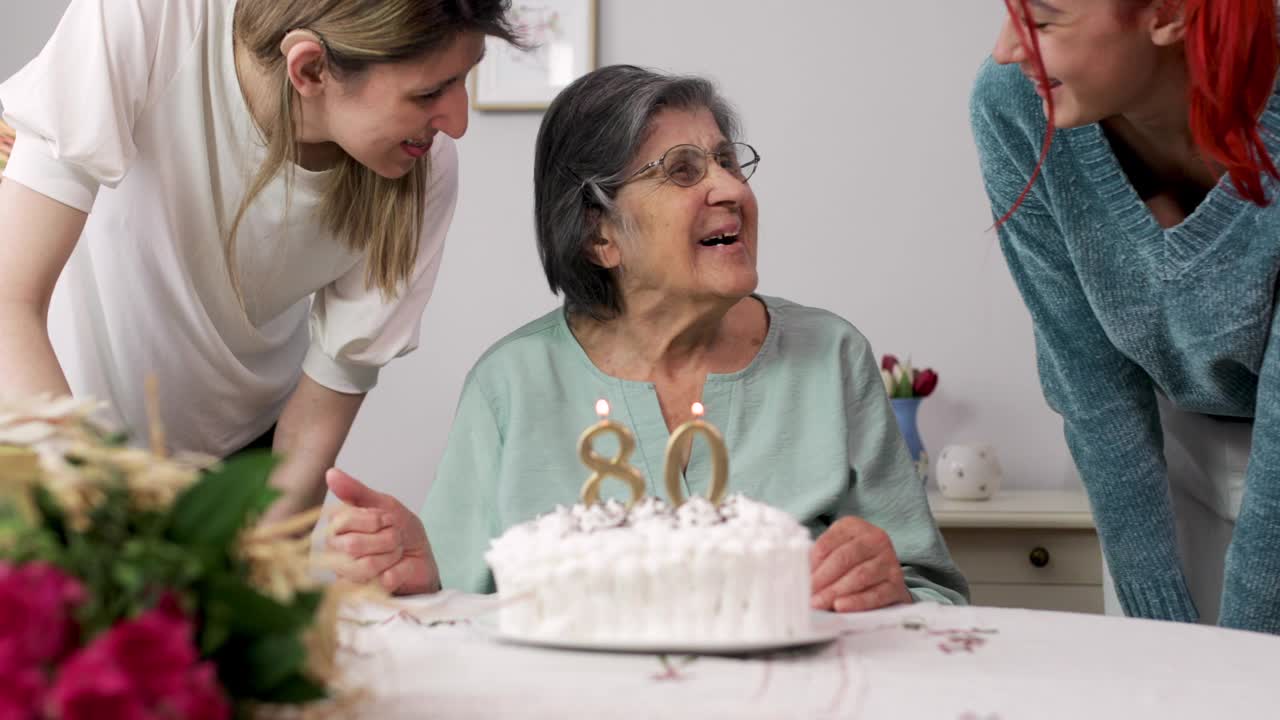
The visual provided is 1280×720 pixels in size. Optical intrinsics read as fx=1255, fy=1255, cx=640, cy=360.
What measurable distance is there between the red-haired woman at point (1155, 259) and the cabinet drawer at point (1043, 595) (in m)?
0.79

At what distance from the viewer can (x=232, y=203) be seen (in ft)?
5.38

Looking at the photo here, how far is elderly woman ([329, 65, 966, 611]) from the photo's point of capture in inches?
64.6

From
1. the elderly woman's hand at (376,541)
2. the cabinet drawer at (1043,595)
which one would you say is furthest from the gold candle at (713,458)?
the cabinet drawer at (1043,595)

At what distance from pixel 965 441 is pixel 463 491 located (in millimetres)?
1661

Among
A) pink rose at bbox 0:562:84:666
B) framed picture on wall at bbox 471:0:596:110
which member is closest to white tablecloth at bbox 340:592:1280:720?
pink rose at bbox 0:562:84:666

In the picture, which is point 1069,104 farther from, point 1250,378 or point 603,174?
point 603,174

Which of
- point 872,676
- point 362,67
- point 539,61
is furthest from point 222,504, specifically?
point 539,61

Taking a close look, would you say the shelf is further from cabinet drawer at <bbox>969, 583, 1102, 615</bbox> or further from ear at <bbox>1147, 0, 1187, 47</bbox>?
ear at <bbox>1147, 0, 1187, 47</bbox>

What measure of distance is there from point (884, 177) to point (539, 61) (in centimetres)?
88

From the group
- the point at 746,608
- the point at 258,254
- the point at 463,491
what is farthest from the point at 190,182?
the point at 746,608

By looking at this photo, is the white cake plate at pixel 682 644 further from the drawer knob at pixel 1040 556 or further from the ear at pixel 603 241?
the drawer knob at pixel 1040 556

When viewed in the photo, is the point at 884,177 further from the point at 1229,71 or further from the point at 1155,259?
the point at 1229,71

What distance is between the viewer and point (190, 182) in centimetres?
160

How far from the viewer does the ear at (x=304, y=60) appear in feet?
4.88
